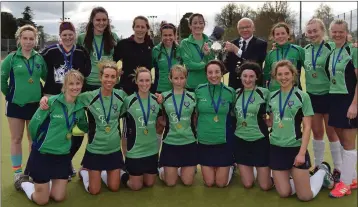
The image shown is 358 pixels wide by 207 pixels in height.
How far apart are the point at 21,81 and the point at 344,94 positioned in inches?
136

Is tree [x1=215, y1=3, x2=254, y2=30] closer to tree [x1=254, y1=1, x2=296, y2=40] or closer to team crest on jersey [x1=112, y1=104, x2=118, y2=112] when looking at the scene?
tree [x1=254, y1=1, x2=296, y2=40]

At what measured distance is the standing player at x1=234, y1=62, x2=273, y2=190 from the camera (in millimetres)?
4352

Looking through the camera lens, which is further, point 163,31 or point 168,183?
point 163,31

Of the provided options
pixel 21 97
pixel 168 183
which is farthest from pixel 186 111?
pixel 21 97

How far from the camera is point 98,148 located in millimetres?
4219

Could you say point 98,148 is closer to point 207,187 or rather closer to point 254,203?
point 207,187

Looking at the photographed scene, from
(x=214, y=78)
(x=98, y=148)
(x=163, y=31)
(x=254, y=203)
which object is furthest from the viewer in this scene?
(x=163, y=31)

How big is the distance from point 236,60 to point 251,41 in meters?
0.30

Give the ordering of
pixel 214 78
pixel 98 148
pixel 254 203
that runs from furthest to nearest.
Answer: pixel 214 78, pixel 98 148, pixel 254 203

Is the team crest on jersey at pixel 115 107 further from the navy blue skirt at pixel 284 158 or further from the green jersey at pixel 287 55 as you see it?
the green jersey at pixel 287 55

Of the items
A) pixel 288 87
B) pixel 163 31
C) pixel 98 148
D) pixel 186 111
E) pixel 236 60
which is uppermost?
pixel 163 31

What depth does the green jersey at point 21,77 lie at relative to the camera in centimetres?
436

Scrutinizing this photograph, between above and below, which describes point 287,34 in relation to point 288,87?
above

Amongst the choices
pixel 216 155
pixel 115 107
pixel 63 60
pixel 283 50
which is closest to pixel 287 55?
pixel 283 50
